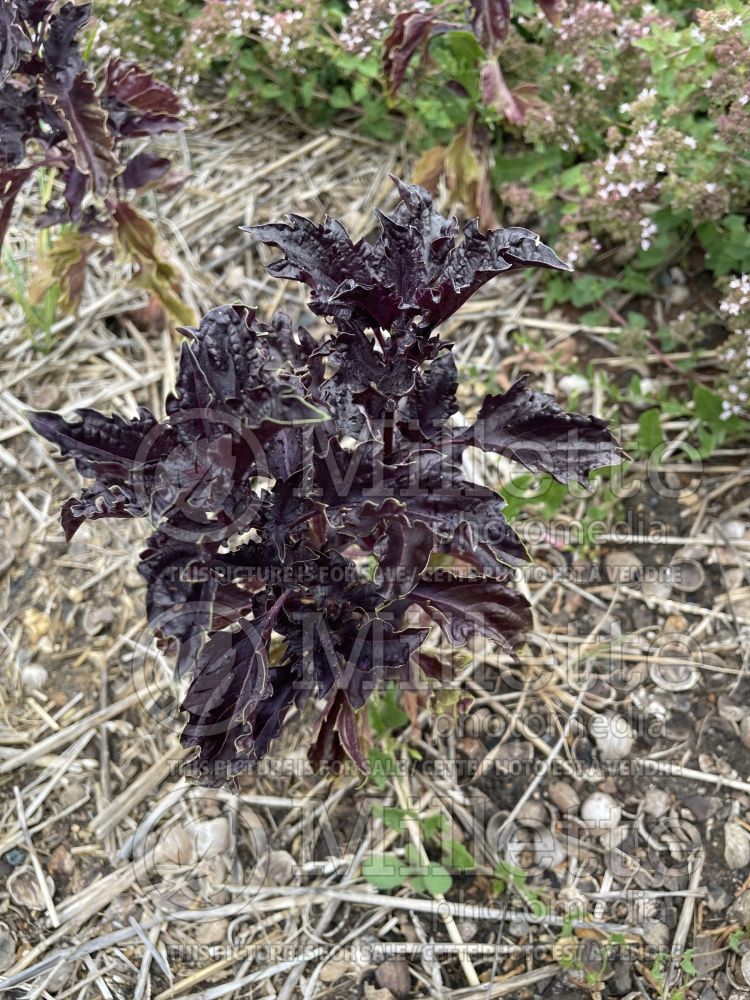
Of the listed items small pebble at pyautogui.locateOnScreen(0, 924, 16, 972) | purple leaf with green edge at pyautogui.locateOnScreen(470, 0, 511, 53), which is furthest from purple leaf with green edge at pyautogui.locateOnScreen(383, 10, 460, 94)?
small pebble at pyautogui.locateOnScreen(0, 924, 16, 972)

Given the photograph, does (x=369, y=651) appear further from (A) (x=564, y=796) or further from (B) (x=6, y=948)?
(B) (x=6, y=948)

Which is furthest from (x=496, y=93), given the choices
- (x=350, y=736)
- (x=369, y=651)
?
(x=350, y=736)

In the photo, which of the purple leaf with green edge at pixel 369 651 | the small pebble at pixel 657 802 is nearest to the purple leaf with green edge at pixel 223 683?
the purple leaf with green edge at pixel 369 651

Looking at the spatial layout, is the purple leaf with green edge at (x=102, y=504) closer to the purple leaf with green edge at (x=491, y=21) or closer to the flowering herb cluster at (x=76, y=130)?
the flowering herb cluster at (x=76, y=130)

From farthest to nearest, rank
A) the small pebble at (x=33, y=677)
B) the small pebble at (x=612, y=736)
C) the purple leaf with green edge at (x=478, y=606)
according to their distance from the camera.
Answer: the small pebble at (x=33, y=677)
the small pebble at (x=612, y=736)
the purple leaf with green edge at (x=478, y=606)

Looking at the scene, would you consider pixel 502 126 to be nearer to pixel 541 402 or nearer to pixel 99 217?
pixel 99 217

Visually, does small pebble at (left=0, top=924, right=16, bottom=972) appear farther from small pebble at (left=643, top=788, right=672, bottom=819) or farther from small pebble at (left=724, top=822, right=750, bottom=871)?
small pebble at (left=724, top=822, right=750, bottom=871)
